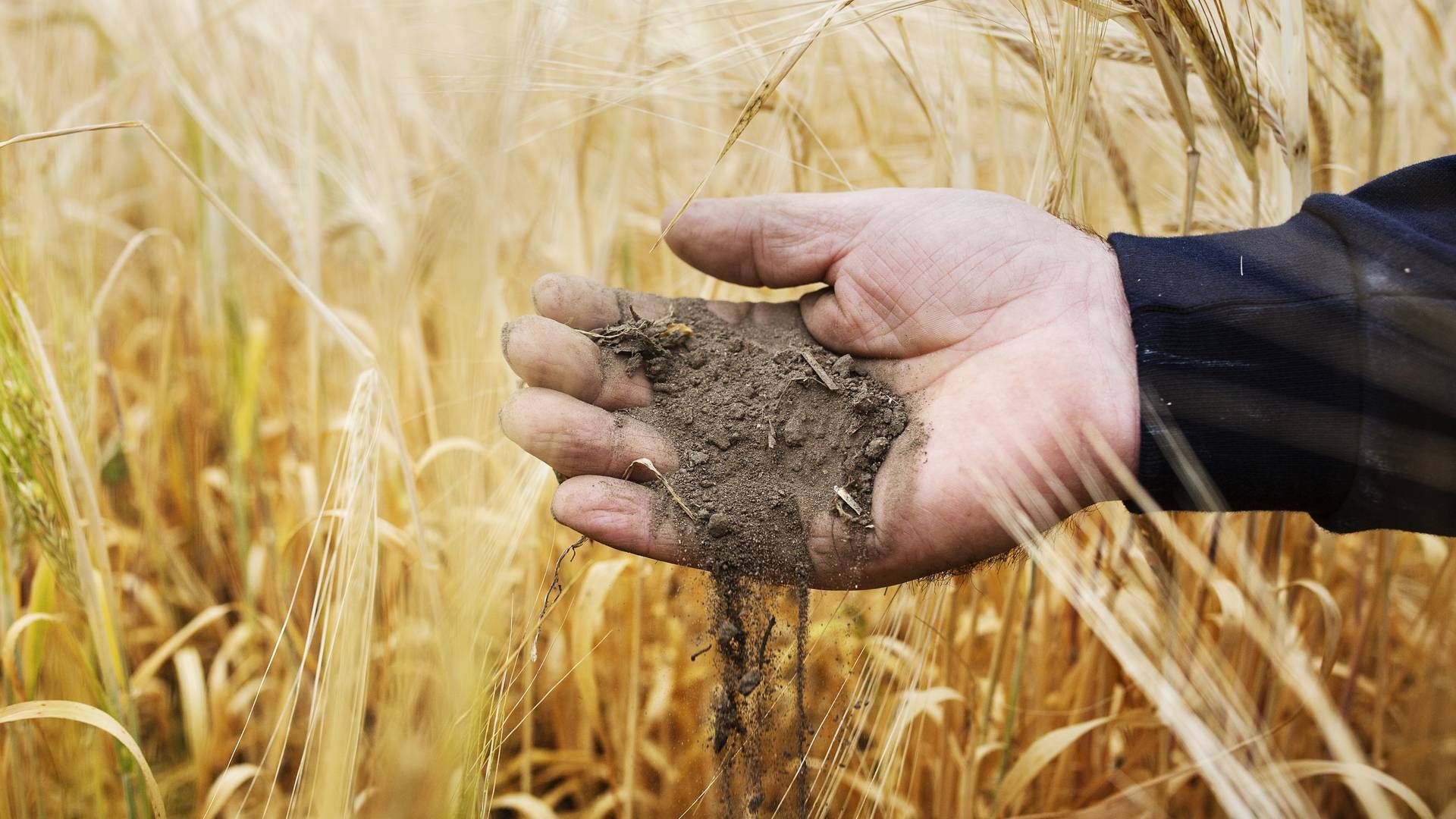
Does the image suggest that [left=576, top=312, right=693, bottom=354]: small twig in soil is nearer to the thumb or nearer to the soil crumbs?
the soil crumbs

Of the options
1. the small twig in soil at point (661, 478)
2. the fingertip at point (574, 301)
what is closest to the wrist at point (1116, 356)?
the small twig in soil at point (661, 478)

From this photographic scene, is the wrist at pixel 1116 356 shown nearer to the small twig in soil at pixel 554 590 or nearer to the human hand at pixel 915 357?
the human hand at pixel 915 357

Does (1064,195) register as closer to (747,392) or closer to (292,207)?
(747,392)

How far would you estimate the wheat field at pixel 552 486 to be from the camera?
925 millimetres

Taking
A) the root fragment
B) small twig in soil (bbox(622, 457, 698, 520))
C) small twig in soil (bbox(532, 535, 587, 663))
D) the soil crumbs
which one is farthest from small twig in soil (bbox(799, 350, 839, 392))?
small twig in soil (bbox(532, 535, 587, 663))

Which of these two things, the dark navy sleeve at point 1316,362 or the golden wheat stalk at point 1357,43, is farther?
the golden wheat stalk at point 1357,43

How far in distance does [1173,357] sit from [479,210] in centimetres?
82

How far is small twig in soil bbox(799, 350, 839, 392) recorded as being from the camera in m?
1.16

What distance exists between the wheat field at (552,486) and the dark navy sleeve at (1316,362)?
0.08m

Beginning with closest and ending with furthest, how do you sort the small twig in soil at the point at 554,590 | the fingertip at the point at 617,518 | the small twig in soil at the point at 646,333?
the small twig in soil at the point at 554,590
the fingertip at the point at 617,518
the small twig in soil at the point at 646,333

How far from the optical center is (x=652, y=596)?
4.85ft

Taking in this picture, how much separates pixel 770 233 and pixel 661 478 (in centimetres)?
40

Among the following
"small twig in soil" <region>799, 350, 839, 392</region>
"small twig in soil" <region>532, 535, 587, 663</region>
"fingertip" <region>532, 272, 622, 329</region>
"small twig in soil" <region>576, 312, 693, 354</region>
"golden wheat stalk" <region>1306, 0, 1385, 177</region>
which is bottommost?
"small twig in soil" <region>532, 535, 587, 663</region>

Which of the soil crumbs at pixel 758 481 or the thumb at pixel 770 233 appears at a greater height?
the thumb at pixel 770 233
